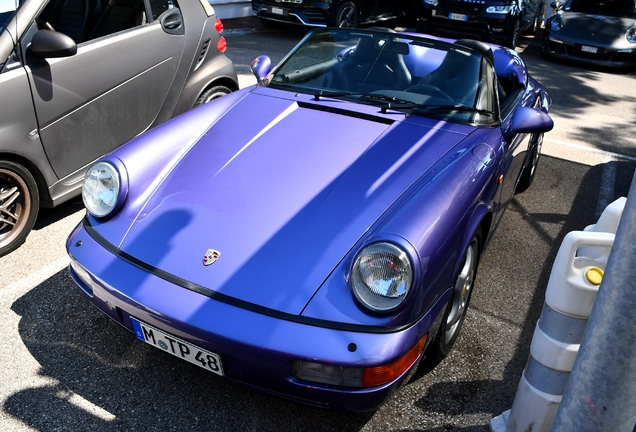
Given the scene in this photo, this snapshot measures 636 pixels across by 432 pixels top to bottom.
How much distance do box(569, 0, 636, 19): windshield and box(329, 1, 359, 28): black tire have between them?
3.65m

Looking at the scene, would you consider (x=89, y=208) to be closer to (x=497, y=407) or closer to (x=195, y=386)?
(x=195, y=386)

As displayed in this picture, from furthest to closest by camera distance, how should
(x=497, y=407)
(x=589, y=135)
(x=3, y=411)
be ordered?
(x=589, y=135) → (x=497, y=407) → (x=3, y=411)

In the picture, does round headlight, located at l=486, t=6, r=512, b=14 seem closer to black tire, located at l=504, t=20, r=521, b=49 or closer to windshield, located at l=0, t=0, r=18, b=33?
black tire, located at l=504, t=20, r=521, b=49

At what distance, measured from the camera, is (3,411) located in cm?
234

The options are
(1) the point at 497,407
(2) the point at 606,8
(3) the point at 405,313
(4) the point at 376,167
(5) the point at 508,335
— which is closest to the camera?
(3) the point at 405,313

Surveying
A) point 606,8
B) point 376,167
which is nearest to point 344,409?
point 376,167

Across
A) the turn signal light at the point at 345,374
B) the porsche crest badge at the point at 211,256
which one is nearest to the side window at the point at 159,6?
the porsche crest badge at the point at 211,256

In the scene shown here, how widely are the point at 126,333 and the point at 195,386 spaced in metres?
0.48

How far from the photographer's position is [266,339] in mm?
2029

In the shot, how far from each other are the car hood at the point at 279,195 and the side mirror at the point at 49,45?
39.9 inches

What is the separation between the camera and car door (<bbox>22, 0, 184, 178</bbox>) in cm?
344

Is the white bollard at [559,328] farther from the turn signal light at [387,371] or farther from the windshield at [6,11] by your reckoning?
the windshield at [6,11]

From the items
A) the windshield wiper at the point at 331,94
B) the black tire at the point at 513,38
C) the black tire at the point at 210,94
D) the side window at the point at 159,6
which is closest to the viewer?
the windshield wiper at the point at 331,94

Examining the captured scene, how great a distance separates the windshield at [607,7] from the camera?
→ 9.43m
